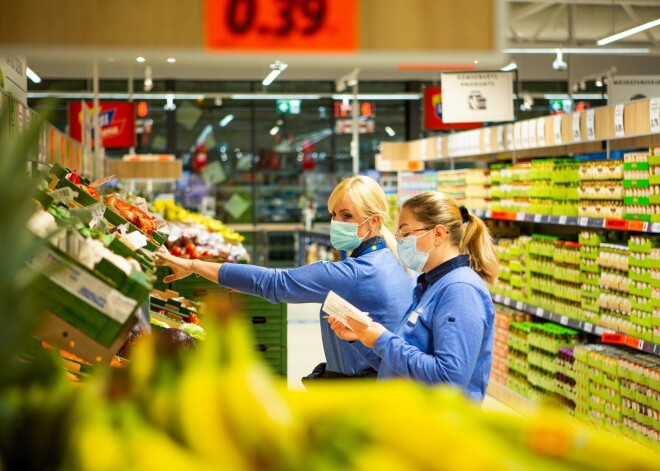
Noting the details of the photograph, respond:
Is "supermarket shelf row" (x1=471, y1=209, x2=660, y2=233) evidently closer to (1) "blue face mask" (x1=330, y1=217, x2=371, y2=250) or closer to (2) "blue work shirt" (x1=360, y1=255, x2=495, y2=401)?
(1) "blue face mask" (x1=330, y1=217, x2=371, y2=250)

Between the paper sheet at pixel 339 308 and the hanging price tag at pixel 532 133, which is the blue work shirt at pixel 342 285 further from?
the hanging price tag at pixel 532 133

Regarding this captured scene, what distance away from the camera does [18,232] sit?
1.03 metres

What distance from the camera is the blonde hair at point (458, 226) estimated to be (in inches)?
128

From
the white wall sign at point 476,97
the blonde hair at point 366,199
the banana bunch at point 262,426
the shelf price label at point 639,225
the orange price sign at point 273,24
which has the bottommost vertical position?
the banana bunch at point 262,426

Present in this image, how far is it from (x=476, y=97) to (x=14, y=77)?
6749mm

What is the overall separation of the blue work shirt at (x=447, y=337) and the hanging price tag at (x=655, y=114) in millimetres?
3104

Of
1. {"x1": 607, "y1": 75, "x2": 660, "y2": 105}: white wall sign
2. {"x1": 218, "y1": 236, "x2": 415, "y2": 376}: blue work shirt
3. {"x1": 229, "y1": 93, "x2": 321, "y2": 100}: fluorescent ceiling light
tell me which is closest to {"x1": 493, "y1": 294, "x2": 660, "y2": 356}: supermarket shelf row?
{"x1": 218, "y1": 236, "x2": 415, "y2": 376}: blue work shirt

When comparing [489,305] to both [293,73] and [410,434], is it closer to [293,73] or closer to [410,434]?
[410,434]

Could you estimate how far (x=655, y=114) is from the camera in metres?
5.64

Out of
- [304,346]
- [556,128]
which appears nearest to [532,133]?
[556,128]

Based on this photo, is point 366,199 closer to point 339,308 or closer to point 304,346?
point 339,308

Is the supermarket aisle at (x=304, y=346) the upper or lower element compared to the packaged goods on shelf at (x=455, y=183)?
lower

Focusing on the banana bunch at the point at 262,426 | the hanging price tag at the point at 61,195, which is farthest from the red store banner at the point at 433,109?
the banana bunch at the point at 262,426

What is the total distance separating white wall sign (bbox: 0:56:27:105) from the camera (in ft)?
12.7
